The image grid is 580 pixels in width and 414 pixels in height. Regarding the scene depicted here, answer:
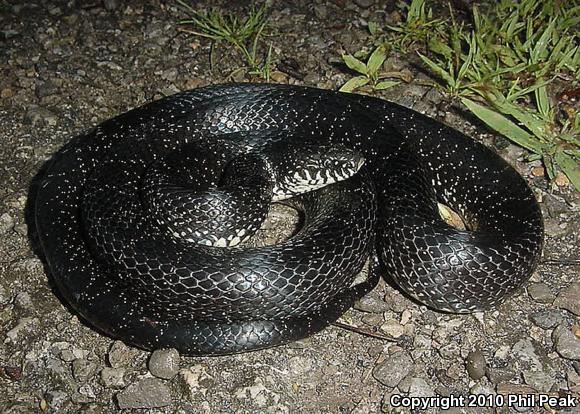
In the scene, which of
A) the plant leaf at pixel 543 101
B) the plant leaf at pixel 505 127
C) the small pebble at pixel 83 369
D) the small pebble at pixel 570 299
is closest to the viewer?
the small pebble at pixel 83 369

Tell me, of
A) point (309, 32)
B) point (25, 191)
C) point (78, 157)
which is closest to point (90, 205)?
point (78, 157)

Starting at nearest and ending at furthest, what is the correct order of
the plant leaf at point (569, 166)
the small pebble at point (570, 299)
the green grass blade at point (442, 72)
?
the small pebble at point (570, 299) < the plant leaf at point (569, 166) < the green grass blade at point (442, 72)

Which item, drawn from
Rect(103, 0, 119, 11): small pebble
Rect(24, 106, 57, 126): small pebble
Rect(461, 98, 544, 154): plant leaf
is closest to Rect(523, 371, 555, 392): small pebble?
Rect(461, 98, 544, 154): plant leaf

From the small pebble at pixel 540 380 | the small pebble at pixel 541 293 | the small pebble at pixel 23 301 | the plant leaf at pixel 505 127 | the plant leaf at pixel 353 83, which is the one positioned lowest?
the small pebble at pixel 23 301

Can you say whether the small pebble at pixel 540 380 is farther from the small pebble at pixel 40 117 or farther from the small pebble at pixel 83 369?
the small pebble at pixel 40 117

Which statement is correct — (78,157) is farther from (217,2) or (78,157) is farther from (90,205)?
(217,2)

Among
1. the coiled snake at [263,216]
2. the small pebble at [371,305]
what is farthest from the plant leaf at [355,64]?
the small pebble at [371,305]

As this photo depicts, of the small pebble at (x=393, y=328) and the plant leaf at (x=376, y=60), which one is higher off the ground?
the plant leaf at (x=376, y=60)
